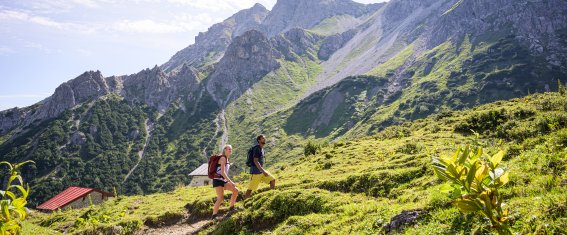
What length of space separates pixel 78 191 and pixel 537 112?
209ft

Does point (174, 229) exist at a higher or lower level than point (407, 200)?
lower

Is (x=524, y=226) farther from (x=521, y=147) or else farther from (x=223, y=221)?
(x=223, y=221)

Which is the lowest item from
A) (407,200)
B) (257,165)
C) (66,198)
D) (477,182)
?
(66,198)

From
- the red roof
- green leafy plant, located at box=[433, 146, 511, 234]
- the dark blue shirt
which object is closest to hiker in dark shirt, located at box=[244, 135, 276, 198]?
the dark blue shirt

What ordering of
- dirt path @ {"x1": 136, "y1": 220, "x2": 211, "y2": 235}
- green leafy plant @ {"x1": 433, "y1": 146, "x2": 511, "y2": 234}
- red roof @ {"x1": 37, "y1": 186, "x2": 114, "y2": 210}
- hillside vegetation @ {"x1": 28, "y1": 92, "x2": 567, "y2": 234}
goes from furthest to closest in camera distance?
1. red roof @ {"x1": 37, "y1": 186, "x2": 114, "y2": 210}
2. dirt path @ {"x1": 136, "y1": 220, "x2": 211, "y2": 235}
3. hillside vegetation @ {"x1": 28, "y1": 92, "x2": 567, "y2": 234}
4. green leafy plant @ {"x1": 433, "y1": 146, "x2": 511, "y2": 234}

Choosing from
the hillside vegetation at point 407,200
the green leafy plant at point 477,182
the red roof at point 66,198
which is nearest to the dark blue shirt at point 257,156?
the hillside vegetation at point 407,200

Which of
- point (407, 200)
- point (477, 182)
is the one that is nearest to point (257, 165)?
point (407, 200)

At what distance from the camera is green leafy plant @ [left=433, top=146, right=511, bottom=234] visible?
9.70 ft

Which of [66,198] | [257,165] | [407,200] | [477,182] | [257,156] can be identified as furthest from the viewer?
[66,198]

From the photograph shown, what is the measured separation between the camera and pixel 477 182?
3027 millimetres

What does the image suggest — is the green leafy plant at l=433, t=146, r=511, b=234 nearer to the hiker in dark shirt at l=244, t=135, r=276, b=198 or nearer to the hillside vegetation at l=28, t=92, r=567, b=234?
the hillside vegetation at l=28, t=92, r=567, b=234

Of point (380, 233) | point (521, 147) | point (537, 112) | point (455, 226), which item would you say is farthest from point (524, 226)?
point (537, 112)

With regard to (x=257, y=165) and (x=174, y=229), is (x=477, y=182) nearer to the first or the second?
(x=257, y=165)

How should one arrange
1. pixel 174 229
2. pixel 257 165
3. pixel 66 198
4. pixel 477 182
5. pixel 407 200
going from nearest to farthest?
pixel 477 182 → pixel 407 200 → pixel 257 165 → pixel 174 229 → pixel 66 198
